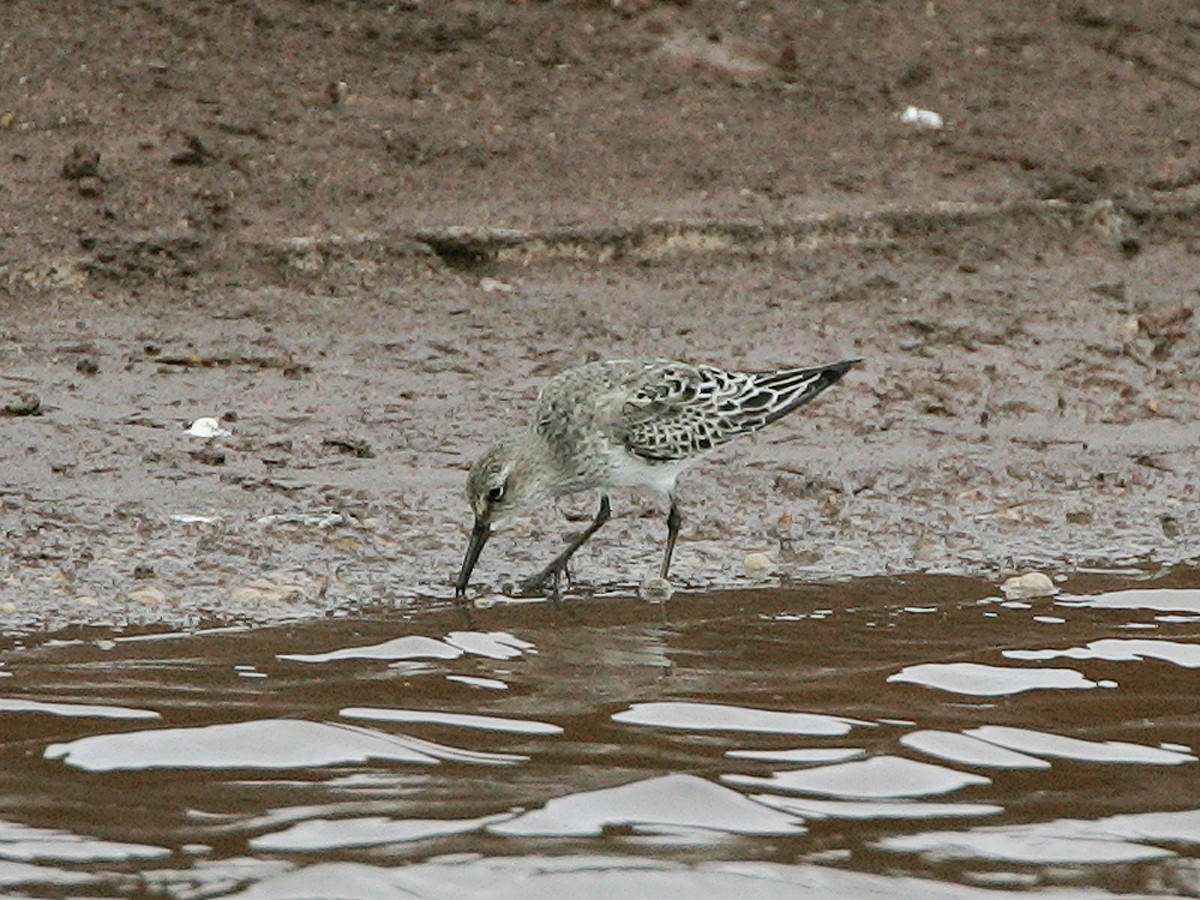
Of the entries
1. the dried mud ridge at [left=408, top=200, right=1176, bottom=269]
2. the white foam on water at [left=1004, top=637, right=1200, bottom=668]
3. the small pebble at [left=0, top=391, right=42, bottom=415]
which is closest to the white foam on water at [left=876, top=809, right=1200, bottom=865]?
the white foam on water at [left=1004, top=637, right=1200, bottom=668]

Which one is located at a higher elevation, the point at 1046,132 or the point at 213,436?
the point at 1046,132

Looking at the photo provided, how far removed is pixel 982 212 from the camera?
36.8 feet

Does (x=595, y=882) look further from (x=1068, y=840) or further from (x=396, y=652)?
(x=396, y=652)

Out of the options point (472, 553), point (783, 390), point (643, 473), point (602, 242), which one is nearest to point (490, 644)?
point (472, 553)

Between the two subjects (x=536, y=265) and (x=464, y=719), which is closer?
(x=464, y=719)

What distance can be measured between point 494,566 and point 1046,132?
4.86 metres

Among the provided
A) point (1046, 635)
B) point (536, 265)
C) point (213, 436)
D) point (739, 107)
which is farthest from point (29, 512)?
point (739, 107)

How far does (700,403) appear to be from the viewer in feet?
27.8

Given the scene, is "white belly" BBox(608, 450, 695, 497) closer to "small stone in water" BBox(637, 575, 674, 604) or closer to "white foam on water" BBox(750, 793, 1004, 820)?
"small stone in water" BBox(637, 575, 674, 604)

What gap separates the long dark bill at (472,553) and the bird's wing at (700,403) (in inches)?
29.0

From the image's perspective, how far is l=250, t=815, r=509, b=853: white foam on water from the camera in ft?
17.5

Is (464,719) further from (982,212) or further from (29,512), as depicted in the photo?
(982,212)

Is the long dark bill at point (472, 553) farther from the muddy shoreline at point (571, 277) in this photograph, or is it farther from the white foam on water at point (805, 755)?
the white foam on water at point (805, 755)

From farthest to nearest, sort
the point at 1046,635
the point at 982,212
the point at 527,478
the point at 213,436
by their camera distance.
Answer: the point at 982,212 < the point at 213,436 < the point at 527,478 < the point at 1046,635
